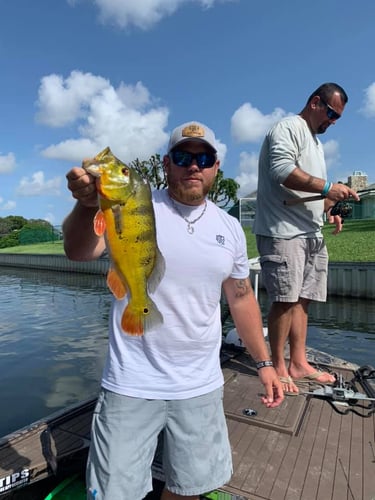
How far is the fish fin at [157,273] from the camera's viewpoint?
6.30ft

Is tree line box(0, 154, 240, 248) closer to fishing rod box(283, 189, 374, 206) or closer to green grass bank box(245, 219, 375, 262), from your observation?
green grass bank box(245, 219, 375, 262)

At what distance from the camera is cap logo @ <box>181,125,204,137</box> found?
2252mm

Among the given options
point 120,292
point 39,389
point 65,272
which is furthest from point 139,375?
point 65,272

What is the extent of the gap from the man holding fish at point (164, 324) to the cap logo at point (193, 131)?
1 cm

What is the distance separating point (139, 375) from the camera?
2.09 meters

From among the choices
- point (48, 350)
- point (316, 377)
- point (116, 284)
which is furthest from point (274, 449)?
point (48, 350)

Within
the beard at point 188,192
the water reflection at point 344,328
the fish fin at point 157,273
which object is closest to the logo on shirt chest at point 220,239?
the beard at point 188,192

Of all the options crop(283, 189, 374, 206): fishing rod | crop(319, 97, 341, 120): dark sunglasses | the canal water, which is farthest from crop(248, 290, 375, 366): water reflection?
crop(319, 97, 341, 120): dark sunglasses

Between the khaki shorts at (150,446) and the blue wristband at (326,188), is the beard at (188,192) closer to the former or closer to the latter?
the khaki shorts at (150,446)

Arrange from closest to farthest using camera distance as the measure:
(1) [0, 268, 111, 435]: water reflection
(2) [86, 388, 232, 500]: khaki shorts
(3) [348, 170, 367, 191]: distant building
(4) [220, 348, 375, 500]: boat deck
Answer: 1. (2) [86, 388, 232, 500]: khaki shorts
2. (4) [220, 348, 375, 500]: boat deck
3. (1) [0, 268, 111, 435]: water reflection
4. (3) [348, 170, 367, 191]: distant building

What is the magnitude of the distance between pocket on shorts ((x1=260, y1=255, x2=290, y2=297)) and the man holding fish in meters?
1.49

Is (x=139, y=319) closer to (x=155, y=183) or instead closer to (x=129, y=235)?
(x=129, y=235)

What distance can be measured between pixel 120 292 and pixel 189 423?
0.84 metres

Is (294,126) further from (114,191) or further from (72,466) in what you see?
(72,466)
